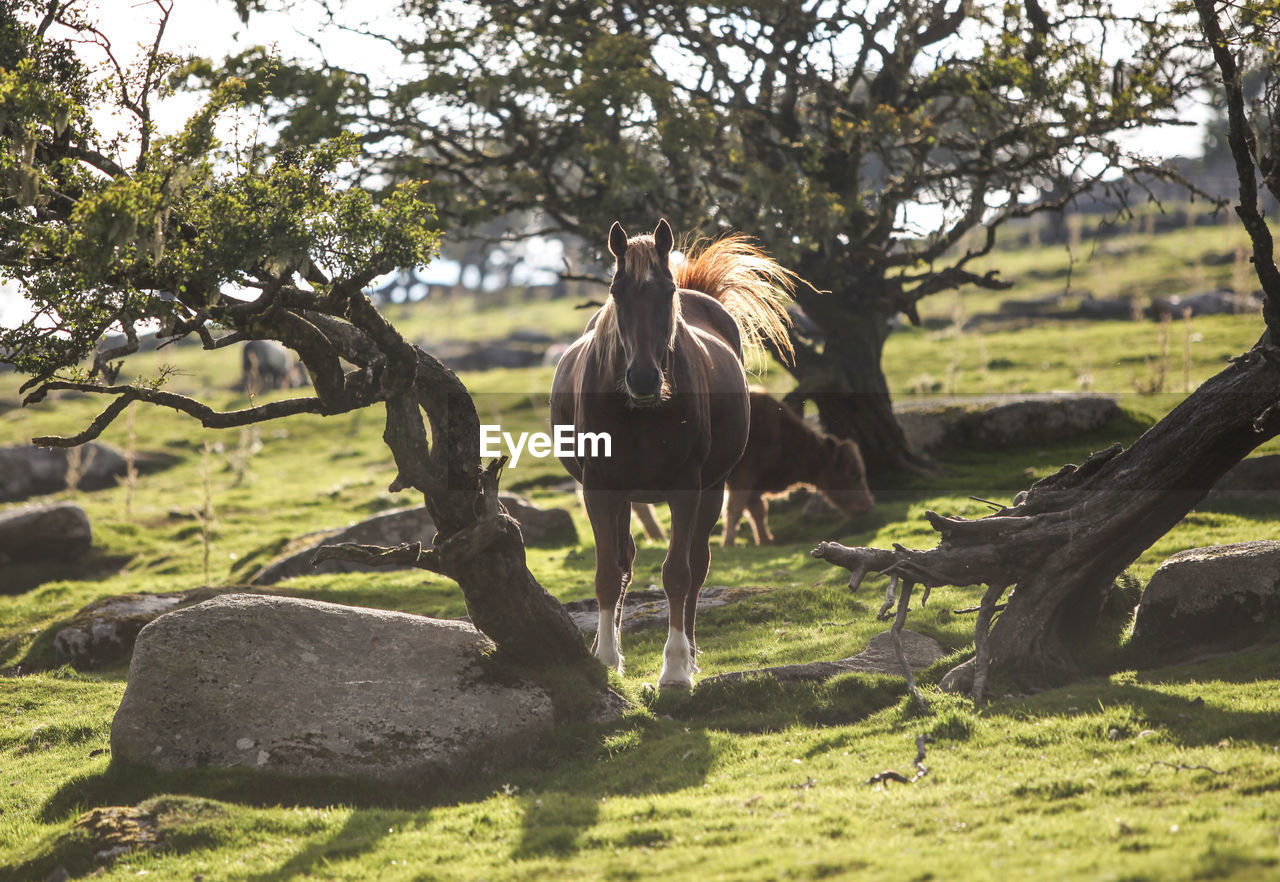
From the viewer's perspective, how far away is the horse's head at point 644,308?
8523 mm

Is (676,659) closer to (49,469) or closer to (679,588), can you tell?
(679,588)

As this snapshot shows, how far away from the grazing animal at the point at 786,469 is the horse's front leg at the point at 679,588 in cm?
814

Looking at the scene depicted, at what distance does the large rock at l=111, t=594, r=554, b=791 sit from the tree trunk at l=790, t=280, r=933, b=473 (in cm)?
1255

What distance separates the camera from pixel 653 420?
9.84 meters

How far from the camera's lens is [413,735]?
8.61 m

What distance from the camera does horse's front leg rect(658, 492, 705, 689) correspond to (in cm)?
1008

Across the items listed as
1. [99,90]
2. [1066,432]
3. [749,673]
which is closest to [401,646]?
[749,673]

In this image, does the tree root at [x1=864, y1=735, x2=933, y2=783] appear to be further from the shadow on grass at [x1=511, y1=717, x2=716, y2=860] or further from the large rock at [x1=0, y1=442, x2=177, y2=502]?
the large rock at [x1=0, y1=442, x2=177, y2=502]

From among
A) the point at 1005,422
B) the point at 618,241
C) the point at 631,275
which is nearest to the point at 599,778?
the point at 631,275

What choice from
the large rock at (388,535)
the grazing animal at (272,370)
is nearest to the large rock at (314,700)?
the large rock at (388,535)

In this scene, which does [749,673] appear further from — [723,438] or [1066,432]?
[1066,432]

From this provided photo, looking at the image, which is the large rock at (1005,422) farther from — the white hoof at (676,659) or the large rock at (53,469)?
the large rock at (53,469)

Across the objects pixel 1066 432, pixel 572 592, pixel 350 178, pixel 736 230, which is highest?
pixel 350 178

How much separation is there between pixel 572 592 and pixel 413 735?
6935 millimetres
